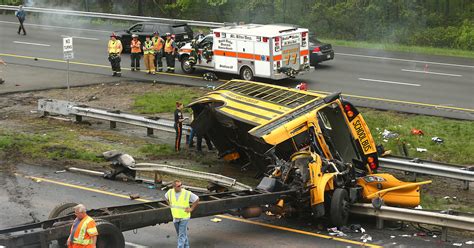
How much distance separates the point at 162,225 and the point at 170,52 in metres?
16.9

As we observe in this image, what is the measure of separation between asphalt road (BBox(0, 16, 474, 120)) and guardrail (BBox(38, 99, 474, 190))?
579 cm

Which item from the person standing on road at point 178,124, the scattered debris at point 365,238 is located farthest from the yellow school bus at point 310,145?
the person standing on road at point 178,124

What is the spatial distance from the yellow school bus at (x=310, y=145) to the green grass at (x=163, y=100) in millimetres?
7337

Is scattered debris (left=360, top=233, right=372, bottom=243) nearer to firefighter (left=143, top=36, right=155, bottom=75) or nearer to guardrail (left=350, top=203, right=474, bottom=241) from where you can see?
guardrail (left=350, top=203, right=474, bottom=241)

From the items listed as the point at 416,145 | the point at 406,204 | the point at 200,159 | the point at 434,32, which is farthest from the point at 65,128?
the point at 434,32

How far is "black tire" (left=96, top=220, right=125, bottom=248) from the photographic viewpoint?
39.7ft

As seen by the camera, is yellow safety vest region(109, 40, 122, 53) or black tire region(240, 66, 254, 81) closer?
black tire region(240, 66, 254, 81)

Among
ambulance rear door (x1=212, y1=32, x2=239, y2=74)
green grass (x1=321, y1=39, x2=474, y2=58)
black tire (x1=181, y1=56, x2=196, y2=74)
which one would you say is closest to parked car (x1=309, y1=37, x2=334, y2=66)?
ambulance rear door (x1=212, y1=32, x2=239, y2=74)

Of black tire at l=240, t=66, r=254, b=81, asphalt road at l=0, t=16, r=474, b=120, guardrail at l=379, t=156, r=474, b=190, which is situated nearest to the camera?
guardrail at l=379, t=156, r=474, b=190

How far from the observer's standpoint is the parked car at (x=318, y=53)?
104ft

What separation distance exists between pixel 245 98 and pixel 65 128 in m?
7.27

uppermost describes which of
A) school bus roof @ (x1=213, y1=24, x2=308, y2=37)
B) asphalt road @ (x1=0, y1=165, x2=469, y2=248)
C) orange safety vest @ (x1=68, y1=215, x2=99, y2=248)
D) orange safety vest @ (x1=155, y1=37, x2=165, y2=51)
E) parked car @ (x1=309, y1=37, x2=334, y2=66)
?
school bus roof @ (x1=213, y1=24, x2=308, y2=37)

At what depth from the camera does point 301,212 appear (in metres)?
14.9

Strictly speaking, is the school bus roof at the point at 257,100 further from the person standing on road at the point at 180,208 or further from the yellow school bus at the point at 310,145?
the person standing on road at the point at 180,208
